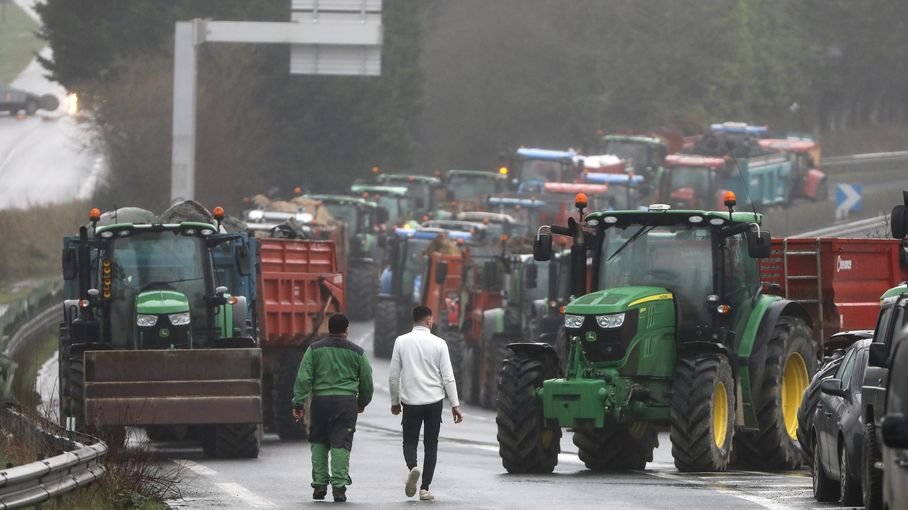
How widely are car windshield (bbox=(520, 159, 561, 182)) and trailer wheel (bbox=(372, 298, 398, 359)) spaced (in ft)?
56.1

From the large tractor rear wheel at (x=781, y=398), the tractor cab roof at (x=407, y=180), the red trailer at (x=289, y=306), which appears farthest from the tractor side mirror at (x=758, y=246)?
the tractor cab roof at (x=407, y=180)

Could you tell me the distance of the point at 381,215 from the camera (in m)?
54.2

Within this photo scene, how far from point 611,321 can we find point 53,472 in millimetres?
6611

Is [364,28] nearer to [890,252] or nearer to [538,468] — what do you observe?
[890,252]

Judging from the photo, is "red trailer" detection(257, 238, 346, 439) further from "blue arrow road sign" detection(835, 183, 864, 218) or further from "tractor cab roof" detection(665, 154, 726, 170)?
"tractor cab roof" detection(665, 154, 726, 170)

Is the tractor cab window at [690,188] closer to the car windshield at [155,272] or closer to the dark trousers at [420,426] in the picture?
the car windshield at [155,272]

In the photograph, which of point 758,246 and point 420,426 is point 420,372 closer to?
point 420,426

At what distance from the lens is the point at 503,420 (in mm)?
20016

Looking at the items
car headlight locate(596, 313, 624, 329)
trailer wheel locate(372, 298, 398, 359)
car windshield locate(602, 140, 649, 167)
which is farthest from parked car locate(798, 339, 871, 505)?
car windshield locate(602, 140, 649, 167)

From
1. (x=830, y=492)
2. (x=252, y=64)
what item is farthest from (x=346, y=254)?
(x=830, y=492)

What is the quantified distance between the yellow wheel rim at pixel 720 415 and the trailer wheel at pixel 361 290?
31.5m

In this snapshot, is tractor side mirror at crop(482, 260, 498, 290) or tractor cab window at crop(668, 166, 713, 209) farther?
tractor cab window at crop(668, 166, 713, 209)

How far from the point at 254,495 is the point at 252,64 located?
5290cm

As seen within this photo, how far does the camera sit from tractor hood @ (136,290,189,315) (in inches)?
930
